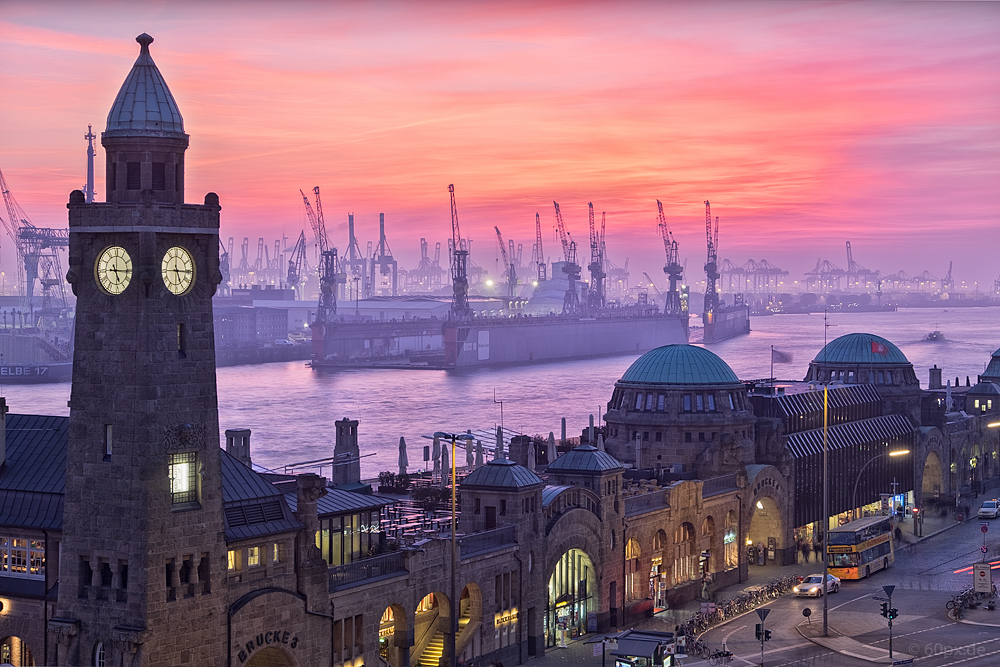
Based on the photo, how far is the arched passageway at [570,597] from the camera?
3039 inches

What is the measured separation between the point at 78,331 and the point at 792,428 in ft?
237

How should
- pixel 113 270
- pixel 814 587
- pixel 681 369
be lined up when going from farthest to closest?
pixel 681 369, pixel 814 587, pixel 113 270

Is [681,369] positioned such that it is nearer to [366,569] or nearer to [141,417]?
[366,569]

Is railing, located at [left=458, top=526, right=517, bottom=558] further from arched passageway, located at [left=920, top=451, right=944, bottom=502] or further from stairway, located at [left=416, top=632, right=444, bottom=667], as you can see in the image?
arched passageway, located at [left=920, top=451, right=944, bottom=502]

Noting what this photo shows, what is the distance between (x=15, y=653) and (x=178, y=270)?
16467mm

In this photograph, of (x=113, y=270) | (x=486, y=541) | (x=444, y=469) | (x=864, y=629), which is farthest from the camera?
(x=444, y=469)

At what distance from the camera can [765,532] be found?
4215 inches

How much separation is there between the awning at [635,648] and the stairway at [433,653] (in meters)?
8.63

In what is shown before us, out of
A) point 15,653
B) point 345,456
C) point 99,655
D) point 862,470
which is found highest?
point 345,456

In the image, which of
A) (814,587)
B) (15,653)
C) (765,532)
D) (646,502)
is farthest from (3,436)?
(765,532)

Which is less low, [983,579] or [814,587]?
[983,579]

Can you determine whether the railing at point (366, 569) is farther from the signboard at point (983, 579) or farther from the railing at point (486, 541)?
the signboard at point (983, 579)

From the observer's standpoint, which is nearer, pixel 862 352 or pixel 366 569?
pixel 366 569

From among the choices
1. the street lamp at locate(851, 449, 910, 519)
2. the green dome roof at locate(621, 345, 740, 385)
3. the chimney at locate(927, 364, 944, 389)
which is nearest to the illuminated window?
the green dome roof at locate(621, 345, 740, 385)
